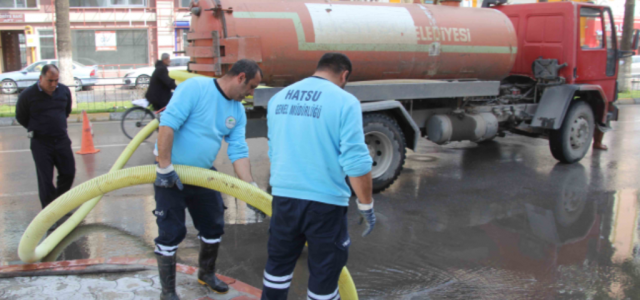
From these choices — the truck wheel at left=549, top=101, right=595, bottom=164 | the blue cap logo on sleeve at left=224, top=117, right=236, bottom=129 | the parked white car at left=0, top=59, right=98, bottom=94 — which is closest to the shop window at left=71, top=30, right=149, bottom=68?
the parked white car at left=0, top=59, right=98, bottom=94

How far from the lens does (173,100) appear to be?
11.2 ft

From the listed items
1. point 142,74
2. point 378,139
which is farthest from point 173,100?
point 142,74

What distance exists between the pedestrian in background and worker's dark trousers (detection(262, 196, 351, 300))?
340 cm

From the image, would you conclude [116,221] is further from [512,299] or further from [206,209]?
[512,299]

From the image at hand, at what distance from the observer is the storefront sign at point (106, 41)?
2886 centimetres

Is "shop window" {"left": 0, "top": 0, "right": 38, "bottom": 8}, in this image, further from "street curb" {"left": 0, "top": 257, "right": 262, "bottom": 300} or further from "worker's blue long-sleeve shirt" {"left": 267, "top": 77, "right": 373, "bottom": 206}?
"worker's blue long-sleeve shirt" {"left": 267, "top": 77, "right": 373, "bottom": 206}

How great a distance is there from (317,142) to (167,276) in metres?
1.52

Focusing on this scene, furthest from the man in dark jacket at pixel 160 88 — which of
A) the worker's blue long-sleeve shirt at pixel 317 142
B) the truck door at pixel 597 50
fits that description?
the worker's blue long-sleeve shirt at pixel 317 142

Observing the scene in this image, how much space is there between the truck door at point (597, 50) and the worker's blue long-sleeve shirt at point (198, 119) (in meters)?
6.91

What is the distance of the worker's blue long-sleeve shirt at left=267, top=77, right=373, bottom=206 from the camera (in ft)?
9.29

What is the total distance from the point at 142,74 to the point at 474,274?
2237cm

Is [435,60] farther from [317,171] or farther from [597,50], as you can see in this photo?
[317,171]

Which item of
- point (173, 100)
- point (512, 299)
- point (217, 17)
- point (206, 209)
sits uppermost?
point (217, 17)

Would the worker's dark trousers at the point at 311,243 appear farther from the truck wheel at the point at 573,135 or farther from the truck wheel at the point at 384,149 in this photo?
the truck wheel at the point at 573,135
